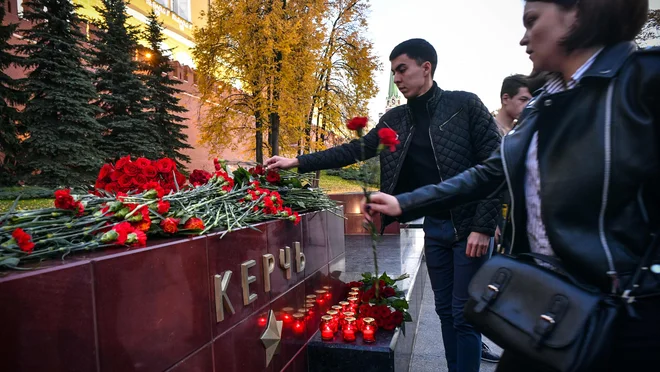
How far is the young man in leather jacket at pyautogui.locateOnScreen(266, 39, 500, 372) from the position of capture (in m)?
2.40

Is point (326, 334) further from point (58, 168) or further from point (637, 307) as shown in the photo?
point (58, 168)

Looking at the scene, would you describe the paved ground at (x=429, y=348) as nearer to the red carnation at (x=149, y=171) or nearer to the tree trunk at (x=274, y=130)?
the red carnation at (x=149, y=171)

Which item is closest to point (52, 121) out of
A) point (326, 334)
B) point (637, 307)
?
point (326, 334)

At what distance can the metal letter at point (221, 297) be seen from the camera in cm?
182

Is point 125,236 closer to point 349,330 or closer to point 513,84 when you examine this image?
point 349,330

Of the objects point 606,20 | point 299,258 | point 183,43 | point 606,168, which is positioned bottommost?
point 299,258

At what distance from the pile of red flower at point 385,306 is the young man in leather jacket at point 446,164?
379 mm

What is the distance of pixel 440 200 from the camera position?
4.77 ft

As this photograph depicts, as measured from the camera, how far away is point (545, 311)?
98 cm

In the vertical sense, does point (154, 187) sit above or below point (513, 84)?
below

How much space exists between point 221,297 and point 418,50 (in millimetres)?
1886

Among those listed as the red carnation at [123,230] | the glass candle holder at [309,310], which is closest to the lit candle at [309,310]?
the glass candle holder at [309,310]

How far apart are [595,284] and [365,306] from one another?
212 cm

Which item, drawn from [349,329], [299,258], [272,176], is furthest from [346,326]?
[272,176]
